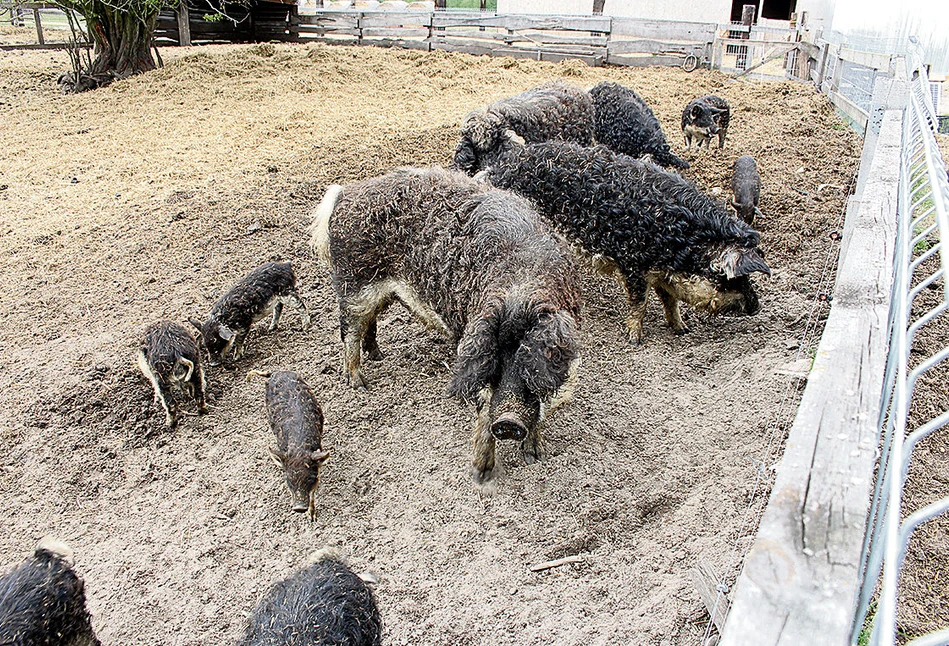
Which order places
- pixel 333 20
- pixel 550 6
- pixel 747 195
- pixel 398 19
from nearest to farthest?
1. pixel 747 195
2. pixel 398 19
3. pixel 333 20
4. pixel 550 6

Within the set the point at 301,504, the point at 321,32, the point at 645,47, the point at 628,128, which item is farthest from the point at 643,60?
the point at 301,504

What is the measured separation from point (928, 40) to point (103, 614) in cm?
1097

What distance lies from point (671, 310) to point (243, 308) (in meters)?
3.39

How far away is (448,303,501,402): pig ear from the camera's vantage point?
11.4ft

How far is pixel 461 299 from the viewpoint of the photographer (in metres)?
3.97

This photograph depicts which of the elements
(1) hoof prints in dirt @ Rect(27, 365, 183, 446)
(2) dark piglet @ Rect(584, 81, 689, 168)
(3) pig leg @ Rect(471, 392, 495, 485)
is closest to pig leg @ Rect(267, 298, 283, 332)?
Answer: (1) hoof prints in dirt @ Rect(27, 365, 183, 446)

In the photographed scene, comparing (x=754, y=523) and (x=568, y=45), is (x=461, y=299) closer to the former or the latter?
(x=754, y=523)

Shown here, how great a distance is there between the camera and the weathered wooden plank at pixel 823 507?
3.58 ft

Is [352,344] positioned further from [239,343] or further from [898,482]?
[898,482]

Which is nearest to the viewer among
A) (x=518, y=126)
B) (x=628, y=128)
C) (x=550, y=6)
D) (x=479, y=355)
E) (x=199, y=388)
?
(x=479, y=355)

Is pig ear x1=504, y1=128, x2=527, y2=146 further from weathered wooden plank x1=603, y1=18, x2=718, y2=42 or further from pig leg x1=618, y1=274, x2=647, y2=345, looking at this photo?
weathered wooden plank x1=603, y1=18, x2=718, y2=42

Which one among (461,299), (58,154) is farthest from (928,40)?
(58,154)

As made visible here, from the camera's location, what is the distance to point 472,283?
3.89m

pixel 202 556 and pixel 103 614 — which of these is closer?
pixel 103 614
